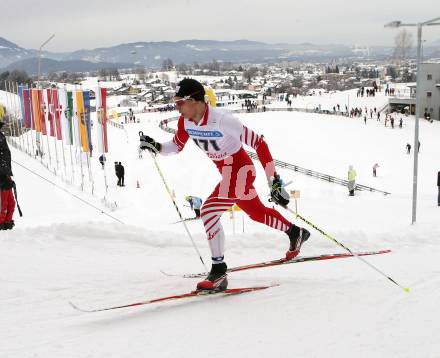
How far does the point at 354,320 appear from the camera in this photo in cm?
370

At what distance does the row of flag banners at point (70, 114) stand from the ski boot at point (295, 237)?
1396 centimetres

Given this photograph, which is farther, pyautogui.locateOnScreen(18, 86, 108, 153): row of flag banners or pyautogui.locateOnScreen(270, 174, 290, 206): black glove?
pyautogui.locateOnScreen(18, 86, 108, 153): row of flag banners

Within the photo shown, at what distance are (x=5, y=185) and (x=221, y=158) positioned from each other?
430 centimetres

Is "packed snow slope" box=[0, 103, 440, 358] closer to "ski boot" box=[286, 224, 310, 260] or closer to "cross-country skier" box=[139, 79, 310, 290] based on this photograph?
"ski boot" box=[286, 224, 310, 260]

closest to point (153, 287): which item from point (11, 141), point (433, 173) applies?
point (433, 173)

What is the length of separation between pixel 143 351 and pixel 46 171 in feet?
64.8

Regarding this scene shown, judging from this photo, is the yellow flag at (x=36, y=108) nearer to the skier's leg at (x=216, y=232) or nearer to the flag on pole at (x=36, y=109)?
the flag on pole at (x=36, y=109)

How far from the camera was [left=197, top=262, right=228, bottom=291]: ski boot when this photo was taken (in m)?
4.45

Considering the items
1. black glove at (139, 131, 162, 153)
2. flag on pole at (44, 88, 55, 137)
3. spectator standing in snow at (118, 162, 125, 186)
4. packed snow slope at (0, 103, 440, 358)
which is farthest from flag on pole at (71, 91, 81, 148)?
black glove at (139, 131, 162, 153)

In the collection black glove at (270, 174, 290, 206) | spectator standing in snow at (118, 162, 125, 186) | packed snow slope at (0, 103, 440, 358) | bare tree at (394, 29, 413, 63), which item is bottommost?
spectator standing in snow at (118, 162, 125, 186)

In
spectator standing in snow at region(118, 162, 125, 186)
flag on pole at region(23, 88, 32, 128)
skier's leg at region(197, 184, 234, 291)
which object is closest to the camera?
skier's leg at region(197, 184, 234, 291)

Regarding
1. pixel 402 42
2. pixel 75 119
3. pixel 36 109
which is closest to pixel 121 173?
pixel 75 119

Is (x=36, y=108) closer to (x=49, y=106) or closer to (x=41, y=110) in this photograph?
(x=41, y=110)

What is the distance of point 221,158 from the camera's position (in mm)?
4539
